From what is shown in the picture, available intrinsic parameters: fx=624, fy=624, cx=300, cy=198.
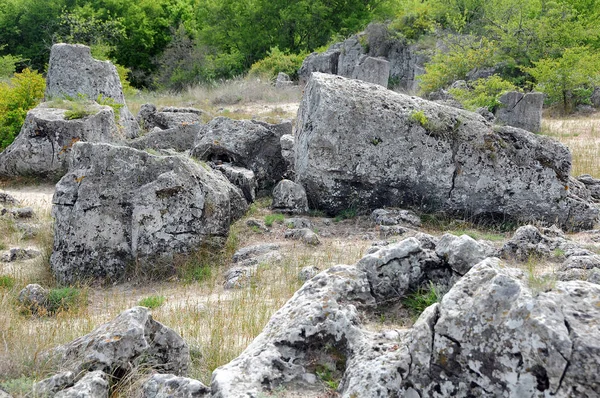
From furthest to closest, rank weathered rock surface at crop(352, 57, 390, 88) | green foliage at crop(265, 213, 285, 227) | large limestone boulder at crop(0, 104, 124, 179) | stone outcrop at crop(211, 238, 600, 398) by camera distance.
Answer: weathered rock surface at crop(352, 57, 390, 88), large limestone boulder at crop(0, 104, 124, 179), green foliage at crop(265, 213, 285, 227), stone outcrop at crop(211, 238, 600, 398)

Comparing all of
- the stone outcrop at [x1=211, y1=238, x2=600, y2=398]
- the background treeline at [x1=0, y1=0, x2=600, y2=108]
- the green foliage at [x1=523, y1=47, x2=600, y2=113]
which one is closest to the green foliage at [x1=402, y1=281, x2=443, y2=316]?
the stone outcrop at [x1=211, y1=238, x2=600, y2=398]

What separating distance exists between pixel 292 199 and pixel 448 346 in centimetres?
671

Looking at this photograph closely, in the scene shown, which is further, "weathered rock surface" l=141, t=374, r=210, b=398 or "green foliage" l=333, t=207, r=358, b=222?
"green foliage" l=333, t=207, r=358, b=222

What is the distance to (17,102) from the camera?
15453mm

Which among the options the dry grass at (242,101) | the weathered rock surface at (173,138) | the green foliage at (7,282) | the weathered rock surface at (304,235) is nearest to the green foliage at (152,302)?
the green foliage at (7,282)

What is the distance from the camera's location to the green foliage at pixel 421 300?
4336 millimetres

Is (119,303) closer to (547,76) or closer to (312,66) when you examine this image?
(547,76)

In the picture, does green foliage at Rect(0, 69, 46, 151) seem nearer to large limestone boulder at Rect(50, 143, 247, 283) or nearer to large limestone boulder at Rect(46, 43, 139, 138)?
large limestone boulder at Rect(46, 43, 139, 138)

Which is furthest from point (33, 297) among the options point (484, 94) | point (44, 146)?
point (484, 94)

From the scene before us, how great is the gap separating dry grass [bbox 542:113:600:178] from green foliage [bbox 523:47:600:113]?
1.06 m

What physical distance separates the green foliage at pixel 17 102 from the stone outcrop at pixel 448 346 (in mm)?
12811

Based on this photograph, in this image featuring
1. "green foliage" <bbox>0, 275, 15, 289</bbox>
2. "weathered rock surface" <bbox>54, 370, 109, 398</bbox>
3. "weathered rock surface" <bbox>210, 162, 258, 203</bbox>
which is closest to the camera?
"weathered rock surface" <bbox>54, 370, 109, 398</bbox>

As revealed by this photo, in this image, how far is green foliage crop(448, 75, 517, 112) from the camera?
16.8 meters

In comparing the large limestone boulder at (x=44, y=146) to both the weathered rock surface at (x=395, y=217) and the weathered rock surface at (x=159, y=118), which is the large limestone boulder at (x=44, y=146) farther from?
the weathered rock surface at (x=395, y=217)
